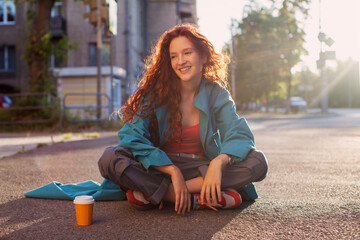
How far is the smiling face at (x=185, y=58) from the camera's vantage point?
2996 millimetres

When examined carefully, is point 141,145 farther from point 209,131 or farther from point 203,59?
point 203,59

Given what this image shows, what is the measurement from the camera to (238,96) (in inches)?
1587

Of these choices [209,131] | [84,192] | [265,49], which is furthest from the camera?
[265,49]

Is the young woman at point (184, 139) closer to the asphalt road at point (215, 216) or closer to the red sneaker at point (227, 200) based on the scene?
the red sneaker at point (227, 200)

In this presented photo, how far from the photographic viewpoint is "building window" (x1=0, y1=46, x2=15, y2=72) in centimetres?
2769

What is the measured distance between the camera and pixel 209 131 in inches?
114

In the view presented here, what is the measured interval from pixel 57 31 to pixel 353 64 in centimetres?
6276

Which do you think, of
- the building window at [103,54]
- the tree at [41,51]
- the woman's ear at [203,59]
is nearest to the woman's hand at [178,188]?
the woman's ear at [203,59]

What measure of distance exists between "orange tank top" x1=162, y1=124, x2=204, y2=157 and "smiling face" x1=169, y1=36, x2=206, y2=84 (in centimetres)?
35

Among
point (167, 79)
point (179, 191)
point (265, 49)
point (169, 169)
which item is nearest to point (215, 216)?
point (179, 191)

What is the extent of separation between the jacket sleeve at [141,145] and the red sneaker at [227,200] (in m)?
0.34

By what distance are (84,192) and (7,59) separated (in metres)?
27.0

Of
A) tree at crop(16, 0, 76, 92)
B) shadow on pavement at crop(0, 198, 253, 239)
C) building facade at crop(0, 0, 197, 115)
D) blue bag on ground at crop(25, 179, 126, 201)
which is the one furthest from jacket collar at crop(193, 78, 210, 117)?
building facade at crop(0, 0, 197, 115)

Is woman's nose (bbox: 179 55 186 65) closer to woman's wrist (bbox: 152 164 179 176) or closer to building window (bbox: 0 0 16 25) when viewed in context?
woman's wrist (bbox: 152 164 179 176)
